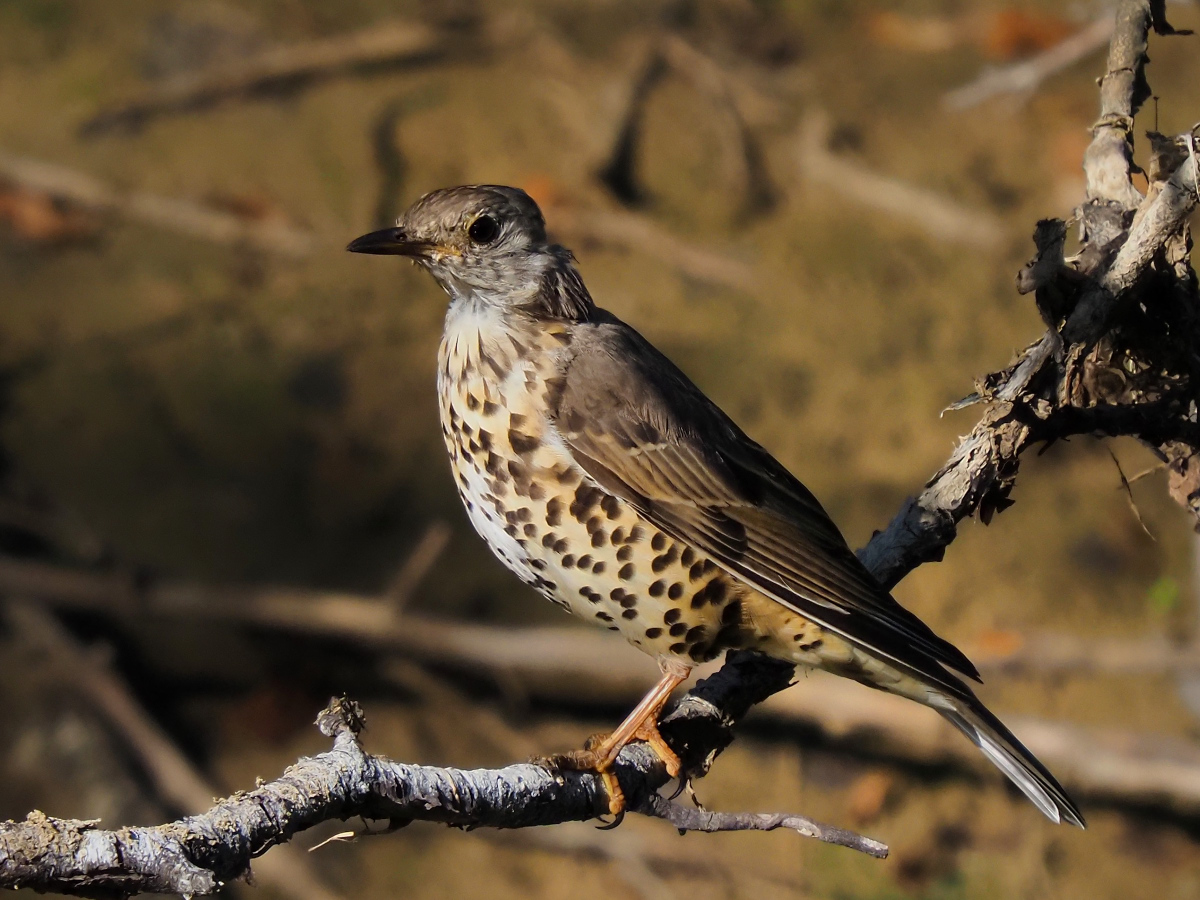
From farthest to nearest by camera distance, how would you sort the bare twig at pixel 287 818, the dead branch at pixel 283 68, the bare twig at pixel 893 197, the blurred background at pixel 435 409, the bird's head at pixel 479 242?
the dead branch at pixel 283 68 < the bare twig at pixel 893 197 < the blurred background at pixel 435 409 < the bird's head at pixel 479 242 < the bare twig at pixel 287 818

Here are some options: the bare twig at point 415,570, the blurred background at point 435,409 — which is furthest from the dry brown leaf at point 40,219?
the bare twig at point 415,570

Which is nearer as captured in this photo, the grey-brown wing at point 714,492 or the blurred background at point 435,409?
the grey-brown wing at point 714,492

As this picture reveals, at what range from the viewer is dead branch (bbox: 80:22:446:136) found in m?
8.65

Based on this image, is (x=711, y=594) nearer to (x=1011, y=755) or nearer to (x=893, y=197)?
(x=1011, y=755)

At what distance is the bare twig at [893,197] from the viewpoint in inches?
335

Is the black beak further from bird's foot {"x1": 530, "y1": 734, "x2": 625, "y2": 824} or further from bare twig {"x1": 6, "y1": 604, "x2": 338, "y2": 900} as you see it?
bare twig {"x1": 6, "y1": 604, "x2": 338, "y2": 900}

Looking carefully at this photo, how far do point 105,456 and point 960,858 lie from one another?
4405 mm

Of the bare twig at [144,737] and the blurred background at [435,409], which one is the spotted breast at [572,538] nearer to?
the blurred background at [435,409]

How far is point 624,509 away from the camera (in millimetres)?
3596

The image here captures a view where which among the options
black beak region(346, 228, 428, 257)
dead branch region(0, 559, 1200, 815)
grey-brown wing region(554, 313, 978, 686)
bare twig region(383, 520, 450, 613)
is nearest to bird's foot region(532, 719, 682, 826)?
grey-brown wing region(554, 313, 978, 686)

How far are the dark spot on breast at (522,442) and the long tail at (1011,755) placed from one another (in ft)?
3.93

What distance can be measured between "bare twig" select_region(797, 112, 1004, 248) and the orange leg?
5.50 m

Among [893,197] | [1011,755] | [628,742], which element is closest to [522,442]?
[628,742]

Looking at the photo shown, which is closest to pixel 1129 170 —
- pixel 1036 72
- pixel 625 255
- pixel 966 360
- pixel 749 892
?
pixel 1036 72
